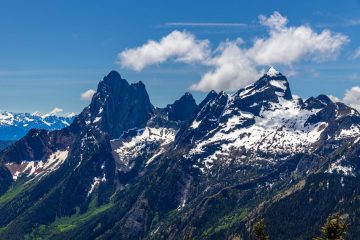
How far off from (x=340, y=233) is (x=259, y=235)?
12489 millimetres

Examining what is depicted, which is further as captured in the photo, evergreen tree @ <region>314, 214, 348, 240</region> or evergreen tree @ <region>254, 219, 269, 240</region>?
evergreen tree @ <region>254, 219, 269, 240</region>

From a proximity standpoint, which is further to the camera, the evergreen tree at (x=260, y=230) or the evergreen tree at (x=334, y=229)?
the evergreen tree at (x=260, y=230)

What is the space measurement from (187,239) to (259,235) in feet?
52.1

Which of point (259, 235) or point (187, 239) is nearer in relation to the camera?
point (259, 235)

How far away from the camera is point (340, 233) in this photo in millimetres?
78625

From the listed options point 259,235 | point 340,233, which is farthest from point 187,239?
point 340,233

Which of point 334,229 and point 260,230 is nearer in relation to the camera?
point 334,229

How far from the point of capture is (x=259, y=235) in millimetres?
83438

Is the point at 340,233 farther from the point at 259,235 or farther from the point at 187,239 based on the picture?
the point at 187,239

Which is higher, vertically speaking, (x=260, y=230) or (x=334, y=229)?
(x=260, y=230)
